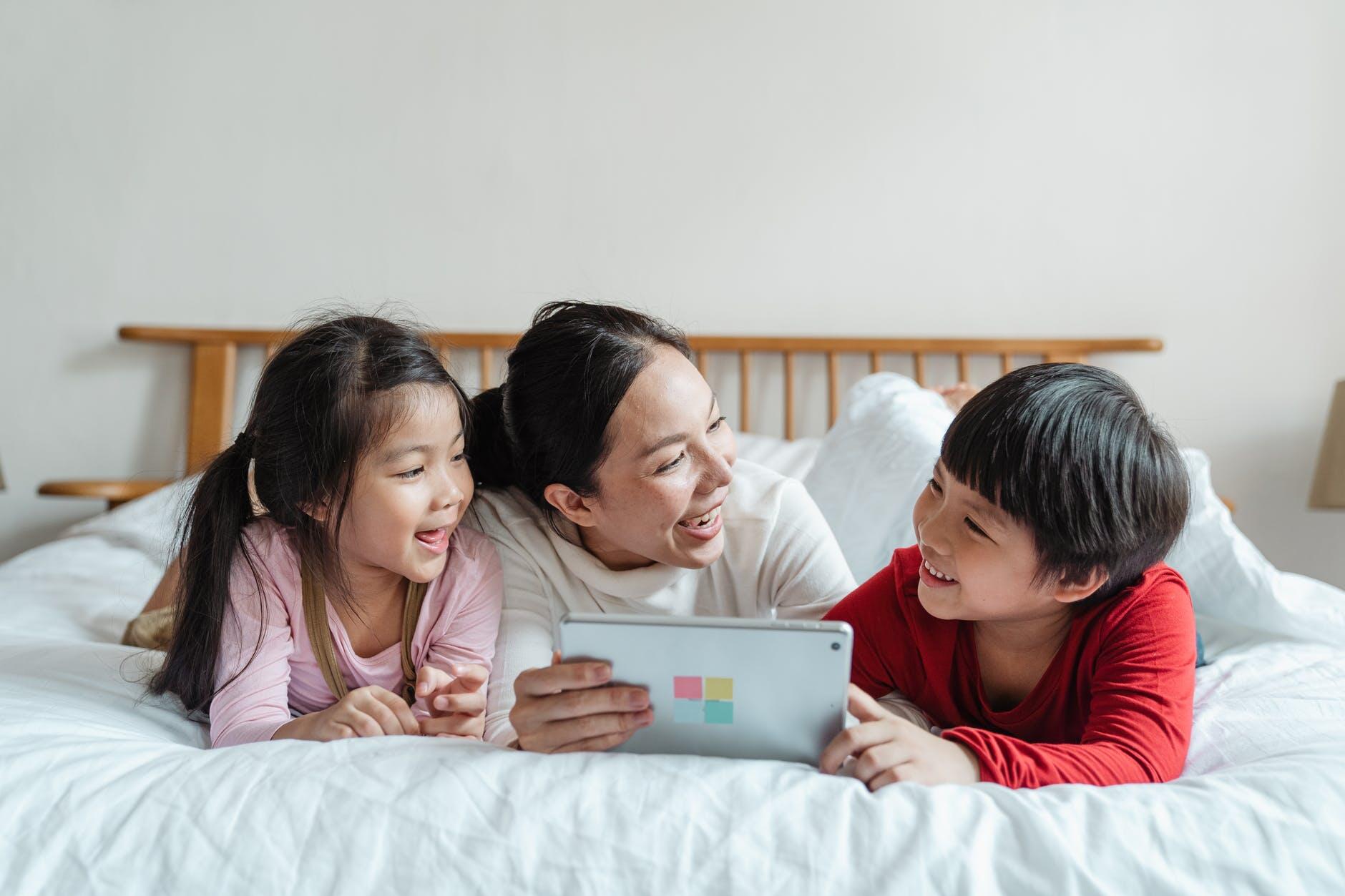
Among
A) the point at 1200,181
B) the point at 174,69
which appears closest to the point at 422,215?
the point at 174,69

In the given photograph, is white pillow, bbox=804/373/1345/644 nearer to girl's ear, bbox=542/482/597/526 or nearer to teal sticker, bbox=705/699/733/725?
girl's ear, bbox=542/482/597/526

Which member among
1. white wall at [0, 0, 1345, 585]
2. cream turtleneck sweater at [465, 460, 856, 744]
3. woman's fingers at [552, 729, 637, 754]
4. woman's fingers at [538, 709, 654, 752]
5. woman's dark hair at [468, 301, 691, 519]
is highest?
white wall at [0, 0, 1345, 585]

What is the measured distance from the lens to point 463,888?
0.56 metres

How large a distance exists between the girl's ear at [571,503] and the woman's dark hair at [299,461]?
14 cm

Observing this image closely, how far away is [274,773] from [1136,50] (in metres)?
2.24

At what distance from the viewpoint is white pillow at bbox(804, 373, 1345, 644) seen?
3.77ft

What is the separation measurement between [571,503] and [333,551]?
23 cm

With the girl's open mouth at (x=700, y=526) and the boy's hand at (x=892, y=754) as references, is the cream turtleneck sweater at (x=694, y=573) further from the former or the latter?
the boy's hand at (x=892, y=754)

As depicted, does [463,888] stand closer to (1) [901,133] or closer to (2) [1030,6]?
(1) [901,133]

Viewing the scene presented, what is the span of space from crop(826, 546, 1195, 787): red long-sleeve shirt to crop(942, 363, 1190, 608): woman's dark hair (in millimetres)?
50

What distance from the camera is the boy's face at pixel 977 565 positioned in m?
0.77

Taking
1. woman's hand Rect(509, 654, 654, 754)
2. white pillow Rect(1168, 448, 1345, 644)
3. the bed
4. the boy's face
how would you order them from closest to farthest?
the bed < woman's hand Rect(509, 654, 654, 754) < the boy's face < white pillow Rect(1168, 448, 1345, 644)

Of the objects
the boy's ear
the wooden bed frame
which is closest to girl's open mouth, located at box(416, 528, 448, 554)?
the boy's ear

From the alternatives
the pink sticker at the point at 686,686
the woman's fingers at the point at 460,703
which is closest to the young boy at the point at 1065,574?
the pink sticker at the point at 686,686
